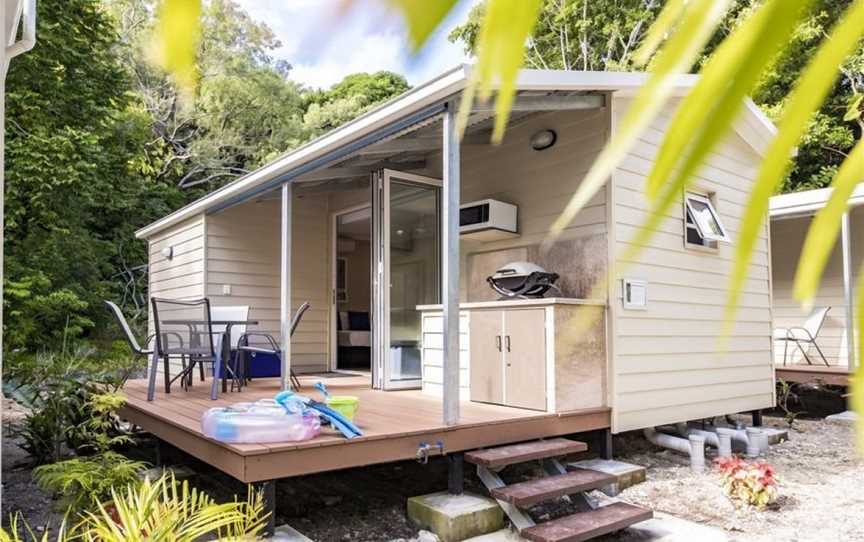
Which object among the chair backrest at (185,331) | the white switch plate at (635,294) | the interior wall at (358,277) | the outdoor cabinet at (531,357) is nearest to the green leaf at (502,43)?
the outdoor cabinet at (531,357)

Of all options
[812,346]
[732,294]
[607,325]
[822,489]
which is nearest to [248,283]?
[607,325]

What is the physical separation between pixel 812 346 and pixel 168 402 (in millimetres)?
8462

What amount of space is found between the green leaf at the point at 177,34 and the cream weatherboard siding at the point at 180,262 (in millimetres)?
8332

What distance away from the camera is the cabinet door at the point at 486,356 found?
5.21m

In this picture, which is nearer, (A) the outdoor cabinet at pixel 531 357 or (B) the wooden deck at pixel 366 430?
(B) the wooden deck at pixel 366 430

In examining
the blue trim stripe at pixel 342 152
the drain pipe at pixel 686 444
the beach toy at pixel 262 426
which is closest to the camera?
the beach toy at pixel 262 426

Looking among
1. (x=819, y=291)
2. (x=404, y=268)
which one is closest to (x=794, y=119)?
(x=404, y=268)

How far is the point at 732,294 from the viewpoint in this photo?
0.90ft

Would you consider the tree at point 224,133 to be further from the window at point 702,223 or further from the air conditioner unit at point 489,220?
the window at point 702,223

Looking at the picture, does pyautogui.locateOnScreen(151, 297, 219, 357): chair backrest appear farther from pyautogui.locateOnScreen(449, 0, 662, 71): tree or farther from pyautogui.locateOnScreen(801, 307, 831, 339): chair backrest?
pyautogui.locateOnScreen(449, 0, 662, 71): tree

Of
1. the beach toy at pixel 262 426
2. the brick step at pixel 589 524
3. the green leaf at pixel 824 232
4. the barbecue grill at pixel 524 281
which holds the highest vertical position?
the barbecue grill at pixel 524 281

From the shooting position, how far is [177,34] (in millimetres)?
266

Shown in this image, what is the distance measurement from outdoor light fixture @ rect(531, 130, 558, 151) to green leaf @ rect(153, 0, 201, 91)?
5496 millimetres

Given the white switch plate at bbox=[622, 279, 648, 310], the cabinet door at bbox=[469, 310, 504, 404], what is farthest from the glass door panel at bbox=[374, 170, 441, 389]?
the white switch plate at bbox=[622, 279, 648, 310]
